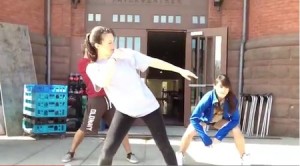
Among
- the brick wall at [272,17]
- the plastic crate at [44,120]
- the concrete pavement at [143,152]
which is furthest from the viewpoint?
the brick wall at [272,17]

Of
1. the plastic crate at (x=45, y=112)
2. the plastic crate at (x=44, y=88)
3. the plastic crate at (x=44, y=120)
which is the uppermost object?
the plastic crate at (x=44, y=88)

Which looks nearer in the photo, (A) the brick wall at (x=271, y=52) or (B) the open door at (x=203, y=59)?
(A) the brick wall at (x=271, y=52)

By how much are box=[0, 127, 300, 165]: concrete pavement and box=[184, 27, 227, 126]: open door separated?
6.71 feet

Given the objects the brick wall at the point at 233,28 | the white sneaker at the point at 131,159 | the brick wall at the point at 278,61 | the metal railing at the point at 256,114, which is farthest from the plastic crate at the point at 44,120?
the brick wall at the point at 278,61

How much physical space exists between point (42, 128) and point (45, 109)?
1.23ft

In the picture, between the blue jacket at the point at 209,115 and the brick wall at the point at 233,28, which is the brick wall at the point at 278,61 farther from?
the blue jacket at the point at 209,115

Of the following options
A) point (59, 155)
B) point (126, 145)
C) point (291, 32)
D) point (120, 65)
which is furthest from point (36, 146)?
point (291, 32)

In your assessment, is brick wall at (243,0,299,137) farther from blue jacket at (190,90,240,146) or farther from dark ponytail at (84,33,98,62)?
dark ponytail at (84,33,98,62)

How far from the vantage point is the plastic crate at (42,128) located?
871 cm

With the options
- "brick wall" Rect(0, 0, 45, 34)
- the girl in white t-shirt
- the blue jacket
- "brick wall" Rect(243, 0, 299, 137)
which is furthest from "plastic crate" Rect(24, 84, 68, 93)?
the girl in white t-shirt

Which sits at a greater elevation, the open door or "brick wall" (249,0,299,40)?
"brick wall" (249,0,299,40)

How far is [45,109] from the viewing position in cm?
875

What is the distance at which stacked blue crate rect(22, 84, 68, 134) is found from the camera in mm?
8711

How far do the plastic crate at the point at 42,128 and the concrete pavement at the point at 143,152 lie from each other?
0.52 ft
